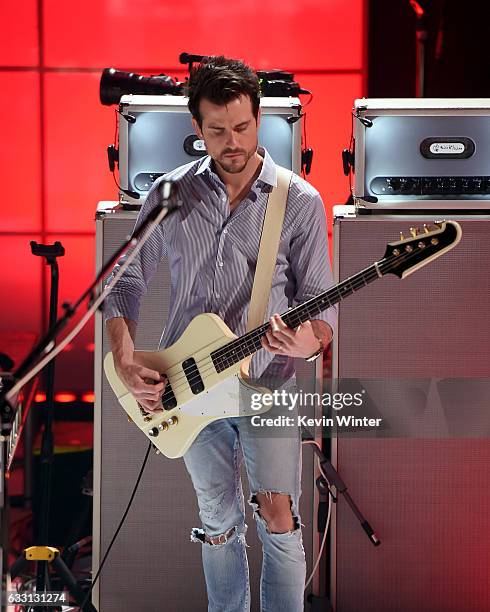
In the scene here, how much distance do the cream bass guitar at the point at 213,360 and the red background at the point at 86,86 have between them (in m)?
2.59

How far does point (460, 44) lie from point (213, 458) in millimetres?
2739

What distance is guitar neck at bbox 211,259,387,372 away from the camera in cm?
251

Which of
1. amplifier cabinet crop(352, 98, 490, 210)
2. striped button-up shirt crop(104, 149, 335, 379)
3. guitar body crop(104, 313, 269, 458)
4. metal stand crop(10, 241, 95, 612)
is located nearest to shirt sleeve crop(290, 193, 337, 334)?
striped button-up shirt crop(104, 149, 335, 379)

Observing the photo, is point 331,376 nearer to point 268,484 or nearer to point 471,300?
point 471,300

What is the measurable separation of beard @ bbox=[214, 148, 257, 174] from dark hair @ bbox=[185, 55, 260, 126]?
105 mm

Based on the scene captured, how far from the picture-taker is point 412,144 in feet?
10.7

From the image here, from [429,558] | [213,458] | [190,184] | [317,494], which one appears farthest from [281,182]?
[429,558]

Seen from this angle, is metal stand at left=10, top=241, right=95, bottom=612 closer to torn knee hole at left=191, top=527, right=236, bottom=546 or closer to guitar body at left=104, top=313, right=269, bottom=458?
guitar body at left=104, top=313, right=269, bottom=458

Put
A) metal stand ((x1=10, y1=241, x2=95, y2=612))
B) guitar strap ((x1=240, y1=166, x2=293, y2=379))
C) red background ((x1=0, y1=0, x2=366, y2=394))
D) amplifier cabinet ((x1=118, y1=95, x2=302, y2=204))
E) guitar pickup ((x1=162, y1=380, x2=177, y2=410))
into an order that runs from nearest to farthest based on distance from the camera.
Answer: guitar strap ((x1=240, y1=166, x2=293, y2=379)) < guitar pickup ((x1=162, y1=380, x2=177, y2=410)) < metal stand ((x1=10, y1=241, x2=95, y2=612)) < amplifier cabinet ((x1=118, y1=95, x2=302, y2=204)) < red background ((x1=0, y1=0, x2=366, y2=394))

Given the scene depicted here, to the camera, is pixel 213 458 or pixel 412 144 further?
pixel 412 144

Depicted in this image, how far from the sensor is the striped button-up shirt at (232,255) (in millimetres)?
2594

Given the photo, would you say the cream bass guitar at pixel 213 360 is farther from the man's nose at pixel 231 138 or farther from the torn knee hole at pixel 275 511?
the man's nose at pixel 231 138

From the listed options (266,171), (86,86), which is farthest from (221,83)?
(86,86)

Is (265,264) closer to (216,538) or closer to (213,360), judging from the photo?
(213,360)
